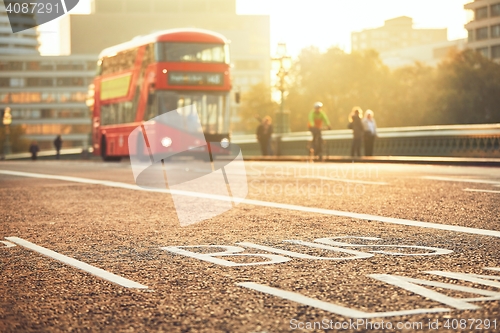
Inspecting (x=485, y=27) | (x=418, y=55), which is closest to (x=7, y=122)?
(x=485, y=27)

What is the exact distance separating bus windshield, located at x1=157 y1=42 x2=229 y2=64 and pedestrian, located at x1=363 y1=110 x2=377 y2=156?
5138mm

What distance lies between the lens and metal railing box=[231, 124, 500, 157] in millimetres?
26047

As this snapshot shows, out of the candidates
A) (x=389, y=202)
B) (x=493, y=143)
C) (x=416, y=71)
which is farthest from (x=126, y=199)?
(x=416, y=71)

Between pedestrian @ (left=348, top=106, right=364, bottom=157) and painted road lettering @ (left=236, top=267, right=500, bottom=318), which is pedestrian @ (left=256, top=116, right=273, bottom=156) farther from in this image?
painted road lettering @ (left=236, top=267, right=500, bottom=318)

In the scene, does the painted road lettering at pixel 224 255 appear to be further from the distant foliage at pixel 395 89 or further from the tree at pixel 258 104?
the tree at pixel 258 104

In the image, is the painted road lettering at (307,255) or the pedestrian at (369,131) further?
the pedestrian at (369,131)

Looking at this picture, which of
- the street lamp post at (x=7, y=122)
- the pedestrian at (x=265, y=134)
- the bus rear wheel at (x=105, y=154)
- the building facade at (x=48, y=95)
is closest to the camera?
the pedestrian at (x=265, y=134)

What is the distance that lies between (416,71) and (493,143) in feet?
233

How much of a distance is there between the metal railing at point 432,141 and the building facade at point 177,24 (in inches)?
4706

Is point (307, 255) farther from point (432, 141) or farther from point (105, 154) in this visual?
point (105, 154)

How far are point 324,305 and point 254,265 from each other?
1.49m

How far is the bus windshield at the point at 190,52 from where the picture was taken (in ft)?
98.4

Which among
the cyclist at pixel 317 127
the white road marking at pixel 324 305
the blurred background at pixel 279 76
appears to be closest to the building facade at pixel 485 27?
the blurred background at pixel 279 76

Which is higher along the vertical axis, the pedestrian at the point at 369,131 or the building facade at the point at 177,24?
the building facade at the point at 177,24
